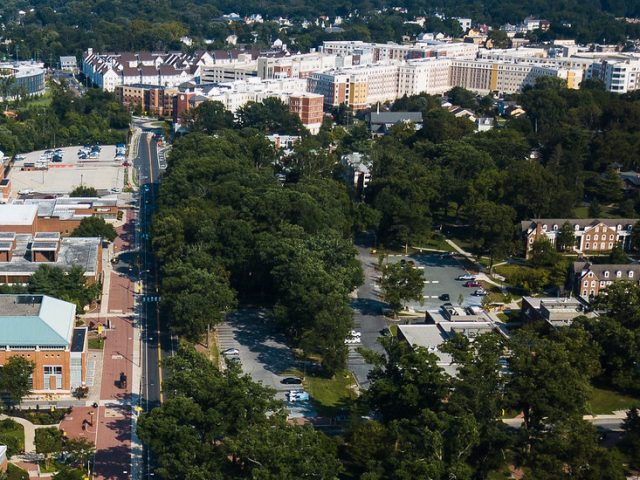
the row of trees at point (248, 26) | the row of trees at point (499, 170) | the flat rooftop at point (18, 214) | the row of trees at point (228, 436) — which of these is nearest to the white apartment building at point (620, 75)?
the row of trees at point (499, 170)

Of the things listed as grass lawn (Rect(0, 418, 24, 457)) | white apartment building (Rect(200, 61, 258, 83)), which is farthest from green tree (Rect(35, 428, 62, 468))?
white apartment building (Rect(200, 61, 258, 83))

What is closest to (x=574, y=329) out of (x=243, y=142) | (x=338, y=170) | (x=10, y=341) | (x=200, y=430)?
(x=200, y=430)

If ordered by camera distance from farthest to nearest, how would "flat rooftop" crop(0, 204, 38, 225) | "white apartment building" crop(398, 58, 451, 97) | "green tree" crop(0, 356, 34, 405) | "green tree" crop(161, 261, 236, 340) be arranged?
1. "white apartment building" crop(398, 58, 451, 97)
2. "flat rooftop" crop(0, 204, 38, 225)
3. "green tree" crop(161, 261, 236, 340)
4. "green tree" crop(0, 356, 34, 405)

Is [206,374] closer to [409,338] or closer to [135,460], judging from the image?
[135,460]

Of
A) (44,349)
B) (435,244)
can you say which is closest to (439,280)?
(435,244)

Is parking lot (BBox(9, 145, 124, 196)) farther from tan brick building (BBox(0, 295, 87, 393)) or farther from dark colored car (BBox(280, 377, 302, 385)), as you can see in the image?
dark colored car (BBox(280, 377, 302, 385))

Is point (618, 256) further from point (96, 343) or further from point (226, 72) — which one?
point (226, 72)

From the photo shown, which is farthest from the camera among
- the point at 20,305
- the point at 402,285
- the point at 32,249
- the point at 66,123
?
the point at 66,123
